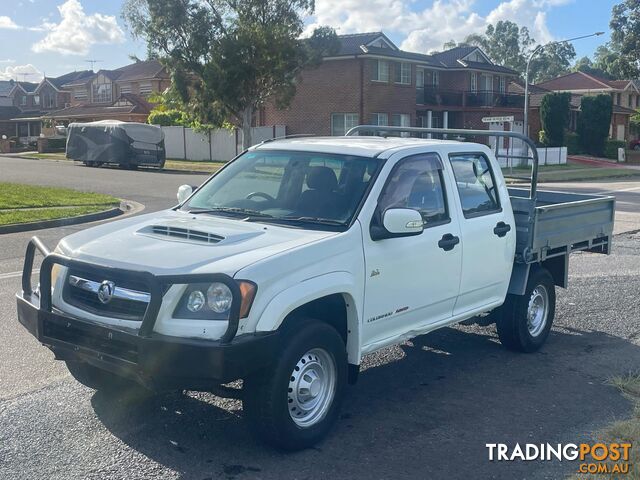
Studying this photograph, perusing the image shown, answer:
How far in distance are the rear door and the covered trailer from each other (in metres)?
32.1

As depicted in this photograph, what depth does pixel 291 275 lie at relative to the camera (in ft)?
15.1

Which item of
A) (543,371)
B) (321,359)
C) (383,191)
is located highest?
(383,191)

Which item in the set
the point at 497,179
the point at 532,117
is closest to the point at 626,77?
the point at 532,117

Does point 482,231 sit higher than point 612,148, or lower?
lower

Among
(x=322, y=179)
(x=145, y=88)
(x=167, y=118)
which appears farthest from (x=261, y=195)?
(x=145, y=88)

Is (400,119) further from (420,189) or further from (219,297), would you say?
(219,297)

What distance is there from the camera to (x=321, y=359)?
4.91 m

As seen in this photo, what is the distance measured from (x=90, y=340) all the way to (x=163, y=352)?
60cm

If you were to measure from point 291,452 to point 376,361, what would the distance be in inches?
81.5

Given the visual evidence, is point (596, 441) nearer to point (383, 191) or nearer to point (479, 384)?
point (479, 384)

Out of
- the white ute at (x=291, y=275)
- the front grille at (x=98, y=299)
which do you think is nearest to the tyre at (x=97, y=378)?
the white ute at (x=291, y=275)

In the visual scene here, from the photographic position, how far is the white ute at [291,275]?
4.39m

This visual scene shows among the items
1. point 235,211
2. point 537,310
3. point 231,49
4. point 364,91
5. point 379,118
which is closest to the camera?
point 235,211

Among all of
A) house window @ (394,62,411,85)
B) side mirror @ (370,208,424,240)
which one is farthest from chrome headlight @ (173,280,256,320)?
house window @ (394,62,411,85)
